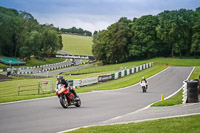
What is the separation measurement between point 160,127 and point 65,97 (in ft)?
26.1

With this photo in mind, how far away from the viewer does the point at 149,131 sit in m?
8.49

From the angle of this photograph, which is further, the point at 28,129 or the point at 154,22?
the point at 154,22

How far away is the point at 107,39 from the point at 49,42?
102 ft

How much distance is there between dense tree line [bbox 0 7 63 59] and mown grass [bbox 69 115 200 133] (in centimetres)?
9994

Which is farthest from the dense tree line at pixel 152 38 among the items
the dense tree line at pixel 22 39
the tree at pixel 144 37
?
the dense tree line at pixel 22 39

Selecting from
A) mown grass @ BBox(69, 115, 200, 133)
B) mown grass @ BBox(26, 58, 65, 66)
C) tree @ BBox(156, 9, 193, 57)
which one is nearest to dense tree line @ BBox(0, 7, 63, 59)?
mown grass @ BBox(26, 58, 65, 66)

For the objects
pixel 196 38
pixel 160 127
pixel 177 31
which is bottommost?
pixel 160 127

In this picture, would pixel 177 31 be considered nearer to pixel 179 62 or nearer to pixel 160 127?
pixel 179 62

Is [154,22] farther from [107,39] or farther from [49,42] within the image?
[49,42]

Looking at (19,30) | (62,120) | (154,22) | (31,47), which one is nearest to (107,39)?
(154,22)

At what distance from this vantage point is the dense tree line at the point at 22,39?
108562mm

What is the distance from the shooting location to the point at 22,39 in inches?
4584

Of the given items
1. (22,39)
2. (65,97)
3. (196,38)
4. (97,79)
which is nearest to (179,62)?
(196,38)

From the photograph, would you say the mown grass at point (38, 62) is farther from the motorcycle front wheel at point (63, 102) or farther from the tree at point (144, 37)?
the motorcycle front wheel at point (63, 102)
